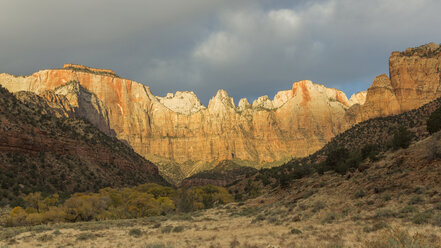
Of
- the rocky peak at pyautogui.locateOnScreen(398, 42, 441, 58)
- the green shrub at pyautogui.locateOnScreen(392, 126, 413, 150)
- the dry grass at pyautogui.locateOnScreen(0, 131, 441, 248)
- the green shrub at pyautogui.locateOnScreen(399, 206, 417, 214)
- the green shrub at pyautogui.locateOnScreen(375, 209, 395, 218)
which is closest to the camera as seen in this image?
the dry grass at pyautogui.locateOnScreen(0, 131, 441, 248)

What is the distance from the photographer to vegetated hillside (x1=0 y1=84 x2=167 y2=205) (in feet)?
190

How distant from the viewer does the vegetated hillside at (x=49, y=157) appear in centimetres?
5806

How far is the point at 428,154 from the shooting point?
2786 centimetres

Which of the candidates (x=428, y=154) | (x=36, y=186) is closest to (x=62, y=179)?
(x=36, y=186)

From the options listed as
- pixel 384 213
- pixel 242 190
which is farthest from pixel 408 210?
pixel 242 190

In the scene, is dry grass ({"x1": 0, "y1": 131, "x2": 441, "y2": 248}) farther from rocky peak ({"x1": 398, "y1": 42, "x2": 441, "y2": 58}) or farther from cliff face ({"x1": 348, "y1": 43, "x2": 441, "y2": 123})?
rocky peak ({"x1": 398, "y1": 42, "x2": 441, "y2": 58})

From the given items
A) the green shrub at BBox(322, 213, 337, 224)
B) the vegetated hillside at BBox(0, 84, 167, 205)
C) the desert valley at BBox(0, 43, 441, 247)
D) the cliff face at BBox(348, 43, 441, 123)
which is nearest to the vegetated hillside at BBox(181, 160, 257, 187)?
the desert valley at BBox(0, 43, 441, 247)

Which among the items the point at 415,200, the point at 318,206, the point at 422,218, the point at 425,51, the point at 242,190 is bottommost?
the point at 242,190

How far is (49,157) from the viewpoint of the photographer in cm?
6894

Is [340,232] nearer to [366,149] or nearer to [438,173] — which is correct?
[438,173]

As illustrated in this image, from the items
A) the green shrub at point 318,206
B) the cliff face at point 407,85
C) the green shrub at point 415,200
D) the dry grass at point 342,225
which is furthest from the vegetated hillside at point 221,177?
the green shrub at point 415,200

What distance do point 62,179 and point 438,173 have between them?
221 feet

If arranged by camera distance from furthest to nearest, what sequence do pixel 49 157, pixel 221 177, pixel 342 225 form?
1. pixel 221 177
2. pixel 49 157
3. pixel 342 225

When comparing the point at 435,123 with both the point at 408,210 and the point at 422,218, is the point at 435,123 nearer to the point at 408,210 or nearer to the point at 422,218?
the point at 408,210
